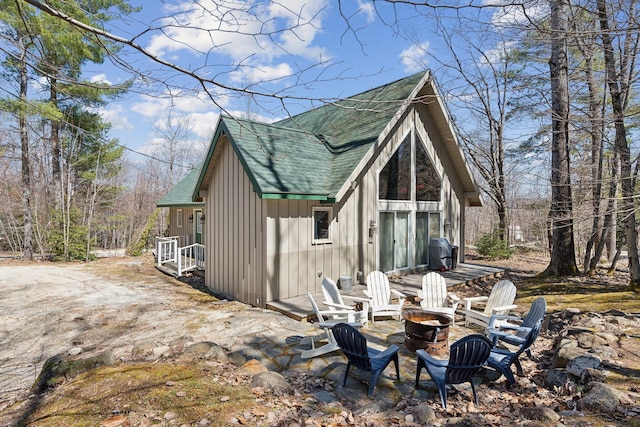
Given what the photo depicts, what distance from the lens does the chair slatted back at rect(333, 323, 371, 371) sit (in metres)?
3.92

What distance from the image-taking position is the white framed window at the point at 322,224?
8.41m

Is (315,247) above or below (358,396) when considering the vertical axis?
above

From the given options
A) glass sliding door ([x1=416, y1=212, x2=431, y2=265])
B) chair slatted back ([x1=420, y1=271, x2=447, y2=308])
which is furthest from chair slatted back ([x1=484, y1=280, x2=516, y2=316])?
glass sliding door ([x1=416, y1=212, x2=431, y2=265])

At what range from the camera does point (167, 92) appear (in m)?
3.24

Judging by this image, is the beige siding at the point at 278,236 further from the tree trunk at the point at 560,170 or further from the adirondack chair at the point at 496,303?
the tree trunk at the point at 560,170

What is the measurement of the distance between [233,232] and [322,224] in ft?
7.35

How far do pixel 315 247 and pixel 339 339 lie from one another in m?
4.25

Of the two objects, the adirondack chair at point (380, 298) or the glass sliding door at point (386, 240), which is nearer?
the adirondack chair at point (380, 298)

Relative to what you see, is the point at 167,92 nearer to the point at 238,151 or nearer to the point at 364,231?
the point at 238,151

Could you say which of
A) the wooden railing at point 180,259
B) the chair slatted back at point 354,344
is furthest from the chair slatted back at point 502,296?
the wooden railing at point 180,259

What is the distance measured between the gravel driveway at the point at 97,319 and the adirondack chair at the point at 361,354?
2087mm

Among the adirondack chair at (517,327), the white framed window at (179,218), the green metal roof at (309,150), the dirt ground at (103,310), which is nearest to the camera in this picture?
the adirondack chair at (517,327)

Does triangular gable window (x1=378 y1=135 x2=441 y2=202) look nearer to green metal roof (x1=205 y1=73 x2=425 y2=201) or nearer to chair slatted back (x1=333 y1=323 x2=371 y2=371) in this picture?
green metal roof (x1=205 y1=73 x2=425 y2=201)

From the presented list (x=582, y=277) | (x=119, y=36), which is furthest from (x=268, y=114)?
(x=582, y=277)
